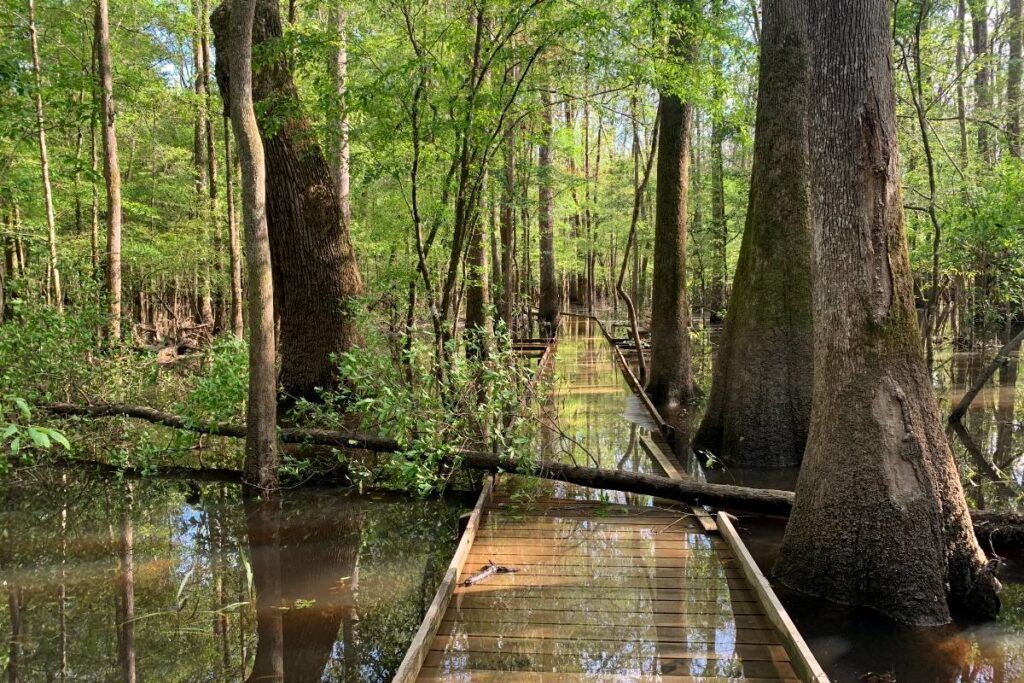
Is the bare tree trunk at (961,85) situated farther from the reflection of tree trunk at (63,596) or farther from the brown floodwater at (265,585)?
the reflection of tree trunk at (63,596)

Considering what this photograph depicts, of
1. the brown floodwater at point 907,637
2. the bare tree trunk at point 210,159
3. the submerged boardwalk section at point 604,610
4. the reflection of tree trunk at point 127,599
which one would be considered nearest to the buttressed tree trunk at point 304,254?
the reflection of tree trunk at point 127,599

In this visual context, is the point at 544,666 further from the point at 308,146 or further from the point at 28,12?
the point at 28,12

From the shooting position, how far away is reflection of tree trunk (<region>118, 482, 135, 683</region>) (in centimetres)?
401

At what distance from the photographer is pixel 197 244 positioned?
18797 millimetres

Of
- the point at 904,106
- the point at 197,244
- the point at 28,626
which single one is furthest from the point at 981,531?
the point at 197,244

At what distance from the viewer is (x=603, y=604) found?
450cm

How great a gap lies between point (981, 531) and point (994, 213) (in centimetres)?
569

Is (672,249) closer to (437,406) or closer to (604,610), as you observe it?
(437,406)

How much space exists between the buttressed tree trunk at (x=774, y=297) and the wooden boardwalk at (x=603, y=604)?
2333 millimetres

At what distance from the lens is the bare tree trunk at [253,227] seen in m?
6.72

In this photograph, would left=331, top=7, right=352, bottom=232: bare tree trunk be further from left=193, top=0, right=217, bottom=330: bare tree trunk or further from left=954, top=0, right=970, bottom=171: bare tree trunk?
left=954, top=0, right=970, bottom=171: bare tree trunk

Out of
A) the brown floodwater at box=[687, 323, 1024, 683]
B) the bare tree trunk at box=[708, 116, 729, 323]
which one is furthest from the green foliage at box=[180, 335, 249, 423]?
the bare tree trunk at box=[708, 116, 729, 323]

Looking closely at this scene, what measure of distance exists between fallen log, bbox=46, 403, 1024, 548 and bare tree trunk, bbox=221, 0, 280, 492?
0.84 m

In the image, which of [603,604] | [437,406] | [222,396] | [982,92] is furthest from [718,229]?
[603,604]
